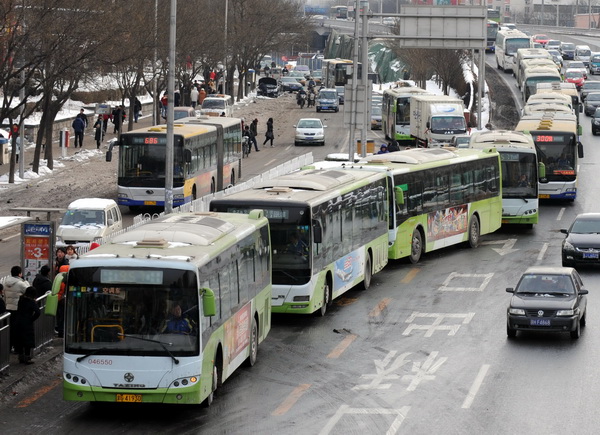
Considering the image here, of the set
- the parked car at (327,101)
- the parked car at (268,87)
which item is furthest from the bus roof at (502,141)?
the parked car at (268,87)

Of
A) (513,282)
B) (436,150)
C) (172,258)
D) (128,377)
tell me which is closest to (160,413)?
(128,377)

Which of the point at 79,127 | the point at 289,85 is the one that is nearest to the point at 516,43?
the point at 289,85

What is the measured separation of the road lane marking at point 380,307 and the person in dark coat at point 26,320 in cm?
827

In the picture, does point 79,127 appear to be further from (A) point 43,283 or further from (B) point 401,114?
(A) point 43,283

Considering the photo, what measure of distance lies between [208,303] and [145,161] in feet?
78.9

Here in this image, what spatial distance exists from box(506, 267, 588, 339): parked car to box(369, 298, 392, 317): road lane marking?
3.26 metres

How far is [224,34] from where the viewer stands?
291 ft

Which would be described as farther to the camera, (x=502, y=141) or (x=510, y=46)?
(x=510, y=46)

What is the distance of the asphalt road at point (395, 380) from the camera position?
1792 cm

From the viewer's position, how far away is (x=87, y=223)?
33750 millimetres

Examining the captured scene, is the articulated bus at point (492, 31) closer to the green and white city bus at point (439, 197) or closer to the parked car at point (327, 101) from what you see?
the parked car at point (327, 101)

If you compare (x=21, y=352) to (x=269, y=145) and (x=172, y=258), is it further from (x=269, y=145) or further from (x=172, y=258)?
(x=269, y=145)

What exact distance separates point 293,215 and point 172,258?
24.8 feet

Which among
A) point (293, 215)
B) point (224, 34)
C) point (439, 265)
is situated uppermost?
point (224, 34)
